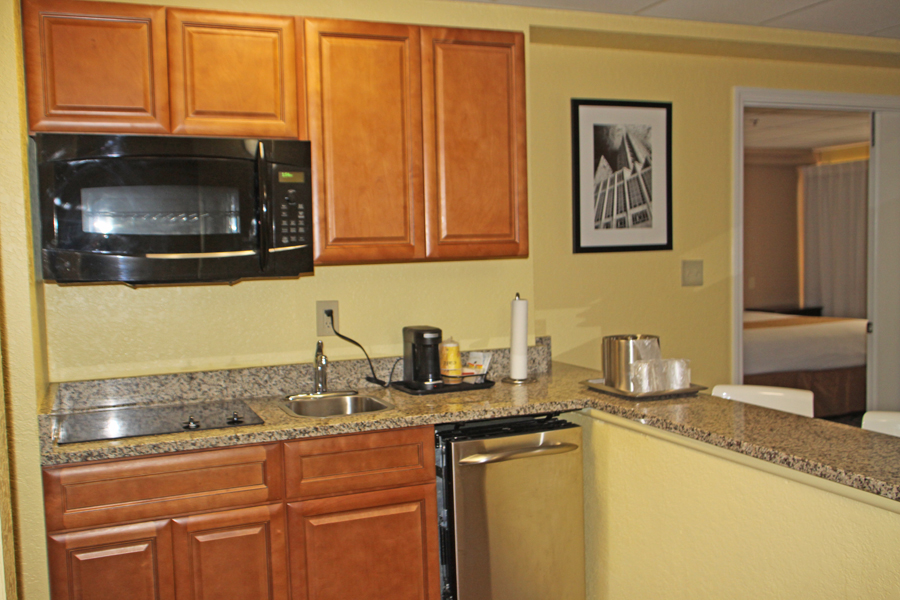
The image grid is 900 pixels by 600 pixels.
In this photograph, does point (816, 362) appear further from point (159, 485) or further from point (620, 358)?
point (159, 485)

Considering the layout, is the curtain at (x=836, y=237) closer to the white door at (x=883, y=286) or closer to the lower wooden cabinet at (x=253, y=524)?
the white door at (x=883, y=286)

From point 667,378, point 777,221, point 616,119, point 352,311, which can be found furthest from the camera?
point 777,221

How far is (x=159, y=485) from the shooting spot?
1912 mm

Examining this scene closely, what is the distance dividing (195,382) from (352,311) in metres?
0.62

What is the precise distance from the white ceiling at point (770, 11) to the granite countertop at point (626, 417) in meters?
1.46

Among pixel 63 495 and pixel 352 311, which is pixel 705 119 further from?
pixel 63 495

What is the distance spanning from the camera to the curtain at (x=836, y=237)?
6.71m

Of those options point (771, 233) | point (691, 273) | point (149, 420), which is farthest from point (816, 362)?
point (149, 420)

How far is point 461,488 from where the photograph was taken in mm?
2139

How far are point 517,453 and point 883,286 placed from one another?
2709 mm

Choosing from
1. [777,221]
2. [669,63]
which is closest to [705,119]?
[669,63]

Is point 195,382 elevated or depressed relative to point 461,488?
elevated

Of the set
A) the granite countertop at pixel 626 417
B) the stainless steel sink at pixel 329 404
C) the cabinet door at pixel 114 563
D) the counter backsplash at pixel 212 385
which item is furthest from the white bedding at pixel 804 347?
the cabinet door at pixel 114 563

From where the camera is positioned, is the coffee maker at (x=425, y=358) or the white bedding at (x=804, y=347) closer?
the coffee maker at (x=425, y=358)
